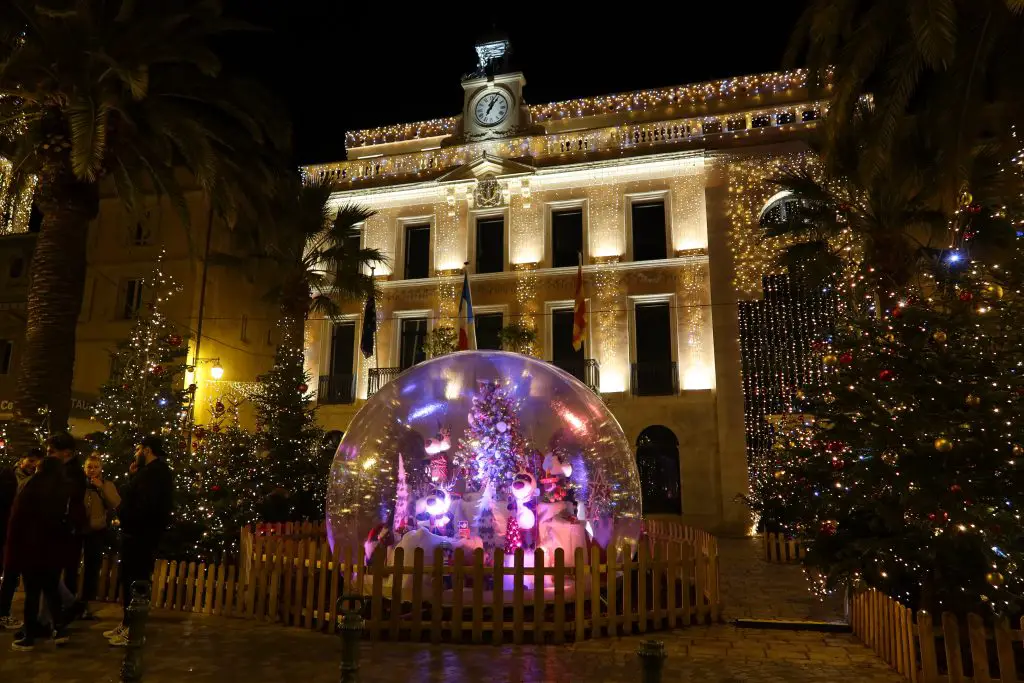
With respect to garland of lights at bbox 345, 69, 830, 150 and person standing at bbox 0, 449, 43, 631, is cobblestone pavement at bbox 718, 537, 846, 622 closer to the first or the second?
person standing at bbox 0, 449, 43, 631

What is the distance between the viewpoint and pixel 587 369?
21562 mm

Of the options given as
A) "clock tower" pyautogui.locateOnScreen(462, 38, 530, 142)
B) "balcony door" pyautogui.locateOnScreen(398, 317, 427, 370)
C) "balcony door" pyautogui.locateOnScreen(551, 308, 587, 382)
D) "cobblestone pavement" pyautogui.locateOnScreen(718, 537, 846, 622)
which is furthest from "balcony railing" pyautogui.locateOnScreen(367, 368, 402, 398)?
"cobblestone pavement" pyautogui.locateOnScreen(718, 537, 846, 622)

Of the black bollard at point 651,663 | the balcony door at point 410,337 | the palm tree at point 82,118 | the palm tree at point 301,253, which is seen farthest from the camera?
A: the balcony door at point 410,337

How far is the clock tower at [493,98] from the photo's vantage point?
24.5m

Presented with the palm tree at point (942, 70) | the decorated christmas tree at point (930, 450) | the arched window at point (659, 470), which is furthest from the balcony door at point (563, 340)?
the decorated christmas tree at point (930, 450)

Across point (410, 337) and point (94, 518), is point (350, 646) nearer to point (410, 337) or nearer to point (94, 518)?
point (94, 518)

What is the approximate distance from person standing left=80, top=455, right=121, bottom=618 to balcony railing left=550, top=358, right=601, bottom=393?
1459cm

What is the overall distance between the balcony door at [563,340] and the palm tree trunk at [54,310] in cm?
1368

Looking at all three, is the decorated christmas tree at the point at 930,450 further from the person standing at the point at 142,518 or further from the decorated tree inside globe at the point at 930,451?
the person standing at the point at 142,518

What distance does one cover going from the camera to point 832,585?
701 centimetres

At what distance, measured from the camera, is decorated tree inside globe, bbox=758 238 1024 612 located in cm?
627

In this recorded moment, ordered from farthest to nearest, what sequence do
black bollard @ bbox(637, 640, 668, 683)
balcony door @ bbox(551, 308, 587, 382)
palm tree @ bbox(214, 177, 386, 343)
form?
1. balcony door @ bbox(551, 308, 587, 382)
2. palm tree @ bbox(214, 177, 386, 343)
3. black bollard @ bbox(637, 640, 668, 683)

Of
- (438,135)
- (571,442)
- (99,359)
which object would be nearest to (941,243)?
(571,442)

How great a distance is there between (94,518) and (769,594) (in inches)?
368
